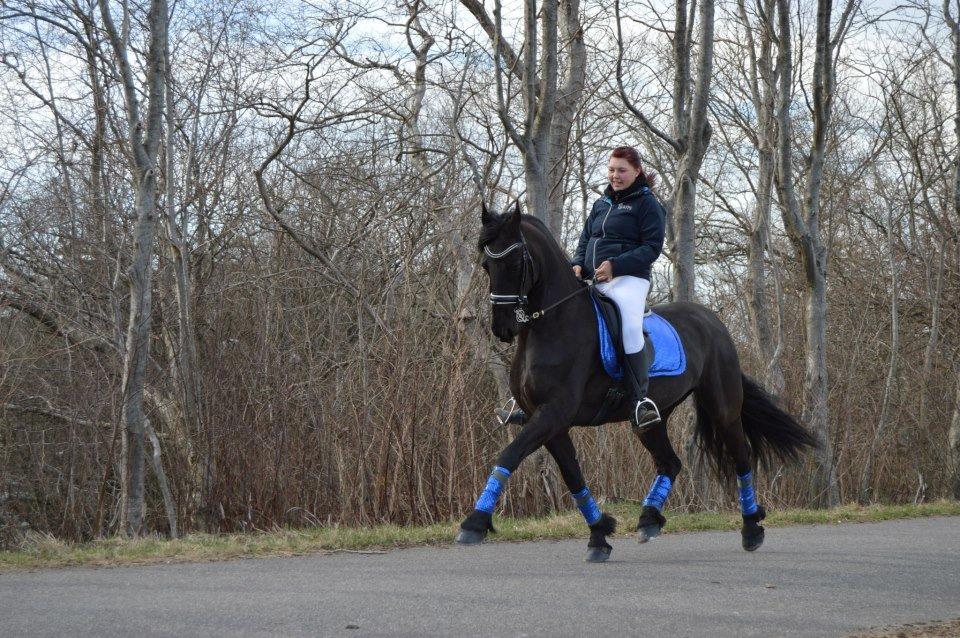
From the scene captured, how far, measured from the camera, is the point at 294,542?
24.3 feet

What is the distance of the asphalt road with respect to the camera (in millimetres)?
4531

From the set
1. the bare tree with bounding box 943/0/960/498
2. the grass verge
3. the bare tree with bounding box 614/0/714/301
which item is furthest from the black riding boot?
the bare tree with bounding box 943/0/960/498

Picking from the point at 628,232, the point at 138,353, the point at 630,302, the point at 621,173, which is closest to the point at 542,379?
the point at 630,302

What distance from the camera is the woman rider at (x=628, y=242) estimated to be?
23.1 ft

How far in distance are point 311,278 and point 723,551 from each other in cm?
987

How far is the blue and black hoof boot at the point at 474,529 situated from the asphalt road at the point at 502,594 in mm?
250

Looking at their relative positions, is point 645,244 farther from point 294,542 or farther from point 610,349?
point 294,542

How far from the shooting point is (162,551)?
22.9ft

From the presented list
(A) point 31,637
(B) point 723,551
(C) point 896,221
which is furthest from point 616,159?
(C) point 896,221

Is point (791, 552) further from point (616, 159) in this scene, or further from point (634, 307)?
point (616, 159)

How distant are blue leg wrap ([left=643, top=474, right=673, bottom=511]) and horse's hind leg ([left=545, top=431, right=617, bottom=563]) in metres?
0.54

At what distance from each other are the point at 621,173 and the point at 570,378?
66.7 inches

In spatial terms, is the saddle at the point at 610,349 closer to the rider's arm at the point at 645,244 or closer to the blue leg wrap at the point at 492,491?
the rider's arm at the point at 645,244

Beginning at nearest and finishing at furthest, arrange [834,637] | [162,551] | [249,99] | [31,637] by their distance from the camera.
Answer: [31,637], [834,637], [162,551], [249,99]
